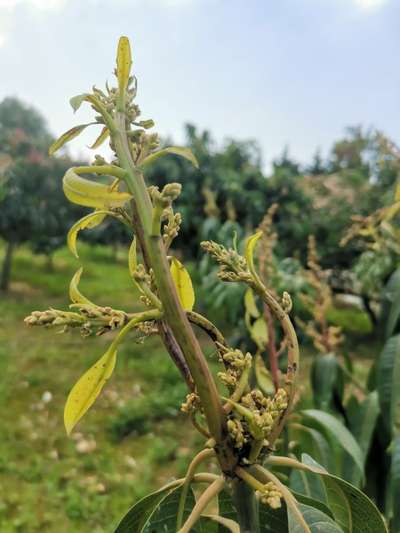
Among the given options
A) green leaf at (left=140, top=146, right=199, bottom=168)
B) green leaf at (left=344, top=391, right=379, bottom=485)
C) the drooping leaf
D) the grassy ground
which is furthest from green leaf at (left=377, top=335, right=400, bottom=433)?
the grassy ground

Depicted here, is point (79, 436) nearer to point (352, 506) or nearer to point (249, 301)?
point (249, 301)

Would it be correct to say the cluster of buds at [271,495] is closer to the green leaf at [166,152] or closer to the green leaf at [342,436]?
the green leaf at [166,152]

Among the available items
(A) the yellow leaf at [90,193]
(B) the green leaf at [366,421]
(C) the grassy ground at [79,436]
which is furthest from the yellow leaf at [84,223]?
(C) the grassy ground at [79,436]

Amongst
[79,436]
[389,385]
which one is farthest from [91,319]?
[79,436]

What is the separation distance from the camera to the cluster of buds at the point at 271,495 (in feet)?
1.09

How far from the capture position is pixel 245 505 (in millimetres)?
390

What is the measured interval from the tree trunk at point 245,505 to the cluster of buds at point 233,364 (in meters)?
0.07

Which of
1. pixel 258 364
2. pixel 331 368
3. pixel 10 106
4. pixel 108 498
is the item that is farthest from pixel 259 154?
pixel 10 106

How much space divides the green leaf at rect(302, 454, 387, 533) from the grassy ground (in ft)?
6.01

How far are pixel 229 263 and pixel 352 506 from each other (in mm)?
258

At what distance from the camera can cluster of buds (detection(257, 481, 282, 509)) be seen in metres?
0.33

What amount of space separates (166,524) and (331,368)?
35.0 inches

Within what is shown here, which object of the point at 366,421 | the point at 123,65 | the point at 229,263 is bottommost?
the point at 366,421

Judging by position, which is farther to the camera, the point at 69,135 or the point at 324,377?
the point at 324,377
